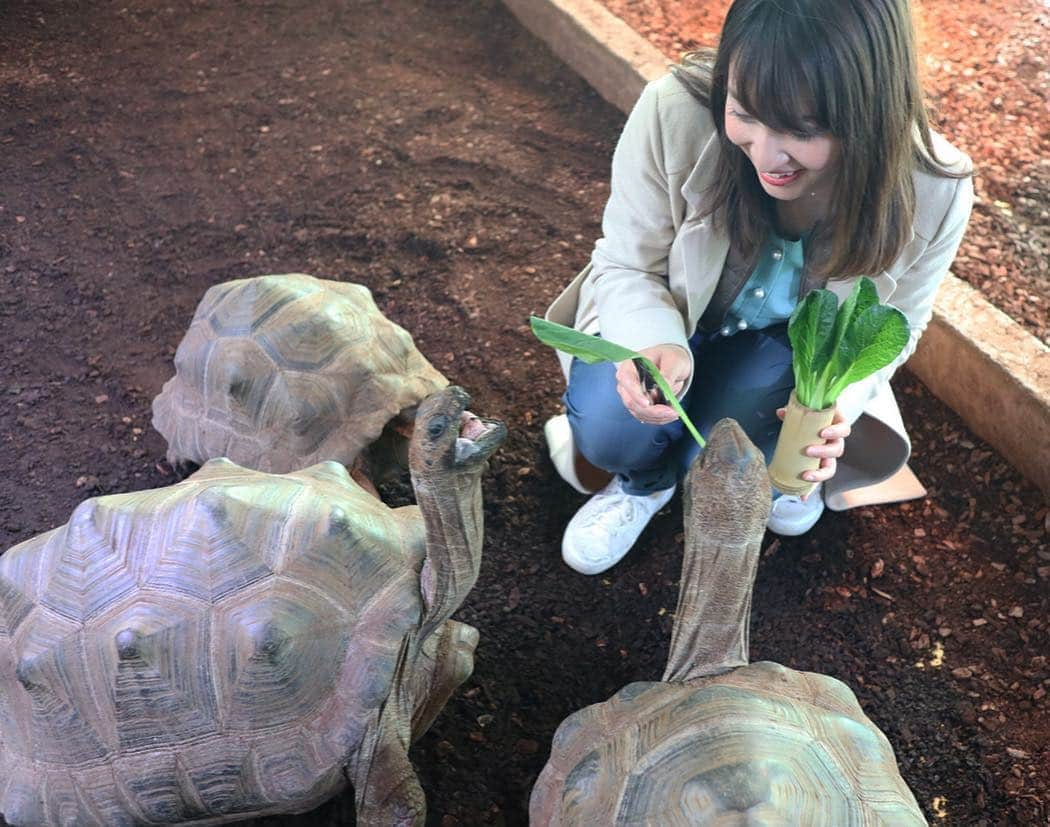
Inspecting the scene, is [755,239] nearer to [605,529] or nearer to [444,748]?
[605,529]

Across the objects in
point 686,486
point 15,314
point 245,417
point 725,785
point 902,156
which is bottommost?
point 15,314

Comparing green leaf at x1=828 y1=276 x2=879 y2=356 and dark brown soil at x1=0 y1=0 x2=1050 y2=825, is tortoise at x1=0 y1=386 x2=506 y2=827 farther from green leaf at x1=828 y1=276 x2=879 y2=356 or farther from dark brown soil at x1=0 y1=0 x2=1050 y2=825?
green leaf at x1=828 y1=276 x2=879 y2=356

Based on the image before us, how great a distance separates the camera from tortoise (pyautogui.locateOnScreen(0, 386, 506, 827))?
1.47m

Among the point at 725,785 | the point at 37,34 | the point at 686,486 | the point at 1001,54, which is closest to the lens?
the point at 725,785

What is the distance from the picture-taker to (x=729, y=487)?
1.35m

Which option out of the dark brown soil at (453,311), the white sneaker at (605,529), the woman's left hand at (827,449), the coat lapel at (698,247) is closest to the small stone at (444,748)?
the dark brown soil at (453,311)

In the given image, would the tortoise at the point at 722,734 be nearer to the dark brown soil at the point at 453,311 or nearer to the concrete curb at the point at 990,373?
the dark brown soil at the point at 453,311

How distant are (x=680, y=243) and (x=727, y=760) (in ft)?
3.23

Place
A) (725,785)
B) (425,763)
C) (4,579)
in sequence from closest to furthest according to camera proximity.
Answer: (725,785) → (4,579) → (425,763)

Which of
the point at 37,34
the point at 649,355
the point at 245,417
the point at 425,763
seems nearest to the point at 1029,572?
the point at 649,355

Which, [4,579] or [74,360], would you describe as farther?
[74,360]

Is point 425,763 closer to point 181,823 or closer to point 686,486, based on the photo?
point 181,823

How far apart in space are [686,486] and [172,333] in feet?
5.85

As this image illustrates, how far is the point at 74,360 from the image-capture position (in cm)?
256
